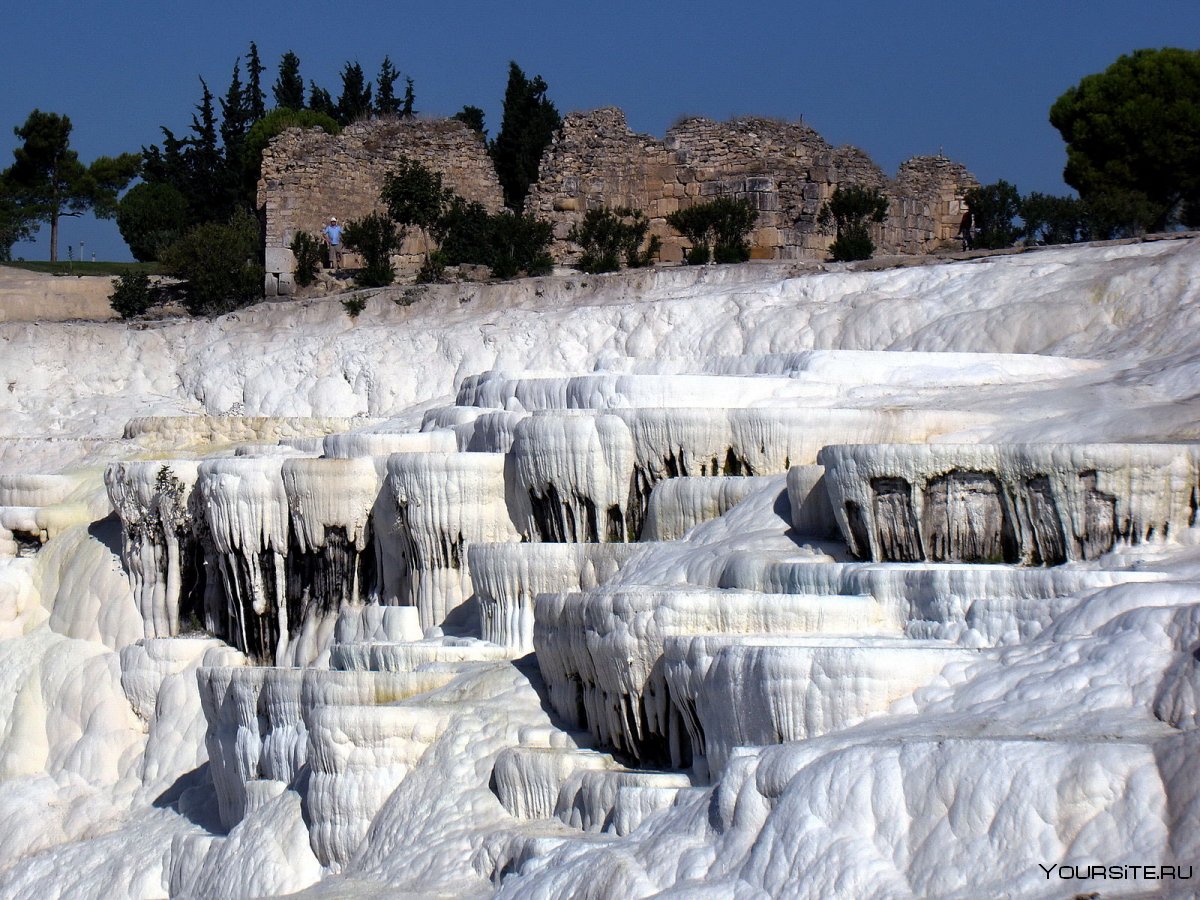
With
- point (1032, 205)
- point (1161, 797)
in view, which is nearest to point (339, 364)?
point (1032, 205)

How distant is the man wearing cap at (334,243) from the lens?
25484 millimetres

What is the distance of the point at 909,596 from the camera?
29.3ft

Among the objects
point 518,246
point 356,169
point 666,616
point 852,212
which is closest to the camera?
point 666,616

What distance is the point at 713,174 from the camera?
24969 millimetres

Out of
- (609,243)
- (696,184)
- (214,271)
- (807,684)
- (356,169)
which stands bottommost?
(807,684)

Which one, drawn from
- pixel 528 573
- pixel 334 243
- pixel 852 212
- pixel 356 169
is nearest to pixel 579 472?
pixel 528 573

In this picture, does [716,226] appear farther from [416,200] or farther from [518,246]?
[416,200]

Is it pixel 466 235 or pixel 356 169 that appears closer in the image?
pixel 466 235

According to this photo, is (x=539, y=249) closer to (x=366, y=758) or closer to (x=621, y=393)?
(x=621, y=393)

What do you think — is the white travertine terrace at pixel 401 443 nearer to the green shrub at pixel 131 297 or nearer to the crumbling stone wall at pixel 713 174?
the green shrub at pixel 131 297

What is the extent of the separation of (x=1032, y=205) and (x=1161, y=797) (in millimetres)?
17576

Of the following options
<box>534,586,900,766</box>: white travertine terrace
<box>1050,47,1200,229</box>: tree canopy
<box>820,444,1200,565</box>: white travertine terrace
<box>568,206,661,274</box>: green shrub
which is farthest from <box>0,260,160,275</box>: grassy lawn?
<box>534,586,900,766</box>: white travertine terrace

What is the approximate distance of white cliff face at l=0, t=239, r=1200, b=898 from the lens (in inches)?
286

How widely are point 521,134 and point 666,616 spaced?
83.7 ft
